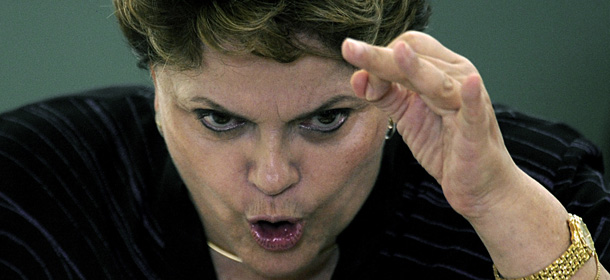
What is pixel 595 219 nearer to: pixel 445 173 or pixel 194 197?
pixel 445 173

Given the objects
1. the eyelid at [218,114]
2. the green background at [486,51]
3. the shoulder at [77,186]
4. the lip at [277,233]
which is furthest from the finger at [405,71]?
the green background at [486,51]

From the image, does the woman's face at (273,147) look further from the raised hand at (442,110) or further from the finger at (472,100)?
the finger at (472,100)

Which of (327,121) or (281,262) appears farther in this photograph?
(281,262)

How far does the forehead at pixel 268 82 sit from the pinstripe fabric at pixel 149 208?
38 centimetres

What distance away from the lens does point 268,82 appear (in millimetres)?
1338

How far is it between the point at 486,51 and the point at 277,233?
1695 mm

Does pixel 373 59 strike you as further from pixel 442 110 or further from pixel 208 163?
pixel 208 163

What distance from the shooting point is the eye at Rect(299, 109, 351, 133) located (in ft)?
4.65

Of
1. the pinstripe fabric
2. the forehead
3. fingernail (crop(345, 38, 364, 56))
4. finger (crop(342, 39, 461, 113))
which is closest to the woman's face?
the forehead

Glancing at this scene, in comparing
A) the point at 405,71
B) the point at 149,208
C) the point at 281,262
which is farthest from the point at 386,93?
the point at 149,208

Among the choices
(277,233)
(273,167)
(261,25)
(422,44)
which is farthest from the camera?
(277,233)

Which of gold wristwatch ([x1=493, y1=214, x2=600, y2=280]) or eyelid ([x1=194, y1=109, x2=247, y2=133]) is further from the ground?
eyelid ([x1=194, y1=109, x2=247, y2=133])

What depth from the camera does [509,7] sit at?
2928mm

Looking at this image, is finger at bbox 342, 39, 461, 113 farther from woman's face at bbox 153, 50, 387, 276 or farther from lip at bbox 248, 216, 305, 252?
lip at bbox 248, 216, 305, 252
